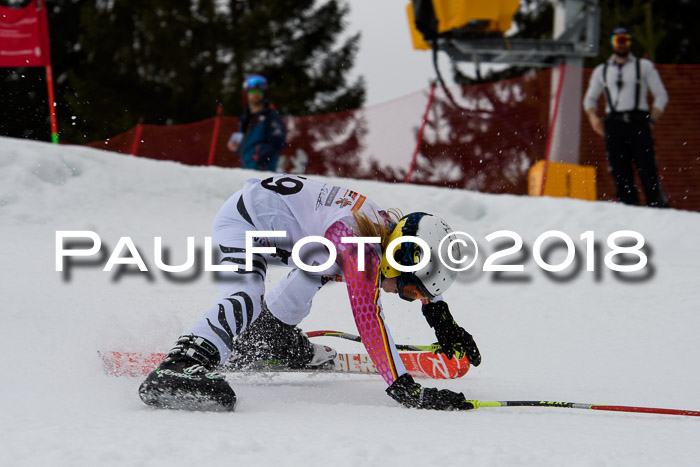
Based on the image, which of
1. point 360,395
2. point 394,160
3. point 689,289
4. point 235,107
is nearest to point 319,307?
point 360,395

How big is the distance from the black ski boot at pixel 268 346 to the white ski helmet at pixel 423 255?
0.83 meters

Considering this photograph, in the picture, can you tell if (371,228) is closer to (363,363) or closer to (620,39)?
(363,363)

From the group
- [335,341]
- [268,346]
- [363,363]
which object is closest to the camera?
[268,346]

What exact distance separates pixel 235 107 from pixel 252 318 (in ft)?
58.7

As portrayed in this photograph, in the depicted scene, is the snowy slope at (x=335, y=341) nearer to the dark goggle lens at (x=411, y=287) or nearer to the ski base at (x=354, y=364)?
the ski base at (x=354, y=364)

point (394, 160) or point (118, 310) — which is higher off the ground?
point (394, 160)

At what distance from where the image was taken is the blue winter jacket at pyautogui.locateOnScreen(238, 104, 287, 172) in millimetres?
7664

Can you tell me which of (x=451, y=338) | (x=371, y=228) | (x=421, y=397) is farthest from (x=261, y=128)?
(x=421, y=397)

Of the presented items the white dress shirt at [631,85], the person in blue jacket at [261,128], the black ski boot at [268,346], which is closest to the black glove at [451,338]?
the black ski boot at [268,346]

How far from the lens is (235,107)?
66.3 feet

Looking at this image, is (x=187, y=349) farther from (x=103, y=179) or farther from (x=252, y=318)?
(x=103, y=179)

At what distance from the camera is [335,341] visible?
4.61 metres

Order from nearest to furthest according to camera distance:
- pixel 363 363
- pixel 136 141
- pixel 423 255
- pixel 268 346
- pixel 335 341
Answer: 1. pixel 423 255
2. pixel 268 346
3. pixel 363 363
4. pixel 335 341
5. pixel 136 141

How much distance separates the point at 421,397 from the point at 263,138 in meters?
5.19
